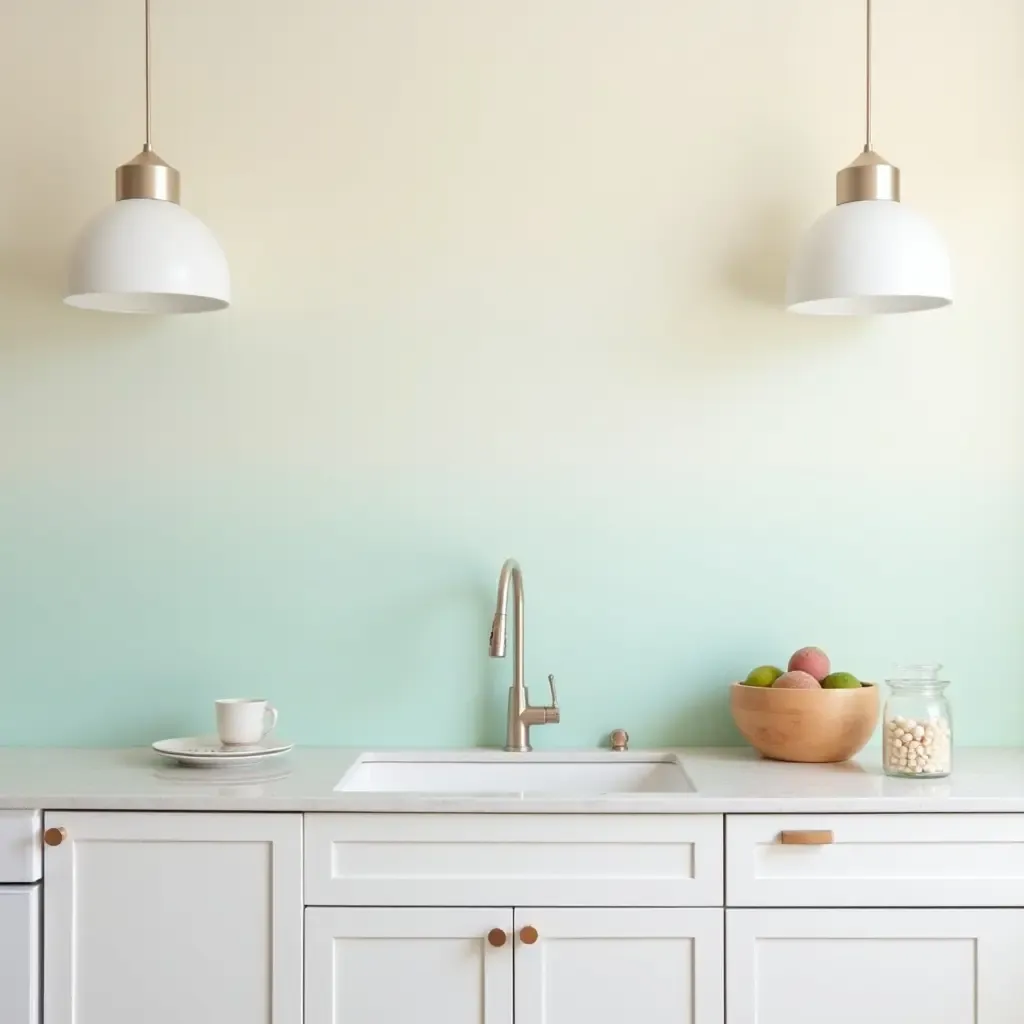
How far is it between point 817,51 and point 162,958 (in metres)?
2.11

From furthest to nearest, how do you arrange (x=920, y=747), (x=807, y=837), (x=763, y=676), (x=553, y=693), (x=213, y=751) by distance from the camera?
(x=553, y=693), (x=763, y=676), (x=213, y=751), (x=920, y=747), (x=807, y=837)

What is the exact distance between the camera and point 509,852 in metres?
2.09

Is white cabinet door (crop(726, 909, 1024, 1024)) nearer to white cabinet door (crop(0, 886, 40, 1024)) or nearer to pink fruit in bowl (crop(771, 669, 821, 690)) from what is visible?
pink fruit in bowl (crop(771, 669, 821, 690))

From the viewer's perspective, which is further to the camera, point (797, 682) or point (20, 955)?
point (797, 682)

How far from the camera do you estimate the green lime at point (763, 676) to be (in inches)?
95.9

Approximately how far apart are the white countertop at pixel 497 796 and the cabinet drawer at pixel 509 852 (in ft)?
0.08

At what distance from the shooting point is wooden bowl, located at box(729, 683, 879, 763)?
2.34 metres

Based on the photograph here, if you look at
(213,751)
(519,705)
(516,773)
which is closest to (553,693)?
(519,705)

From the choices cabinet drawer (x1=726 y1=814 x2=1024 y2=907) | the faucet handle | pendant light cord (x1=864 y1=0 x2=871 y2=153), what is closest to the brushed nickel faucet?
the faucet handle

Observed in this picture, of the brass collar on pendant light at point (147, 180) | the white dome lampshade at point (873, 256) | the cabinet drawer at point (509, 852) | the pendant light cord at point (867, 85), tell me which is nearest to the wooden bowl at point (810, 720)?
the cabinet drawer at point (509, 852)

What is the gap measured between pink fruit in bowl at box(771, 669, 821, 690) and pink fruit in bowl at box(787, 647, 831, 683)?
26 millimetres

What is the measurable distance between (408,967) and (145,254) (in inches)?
50.6

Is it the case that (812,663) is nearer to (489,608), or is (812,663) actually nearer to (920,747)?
(920,747)

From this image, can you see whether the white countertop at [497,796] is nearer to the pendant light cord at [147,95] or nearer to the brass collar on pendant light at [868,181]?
the brass collar on pendant light at [868,181]
